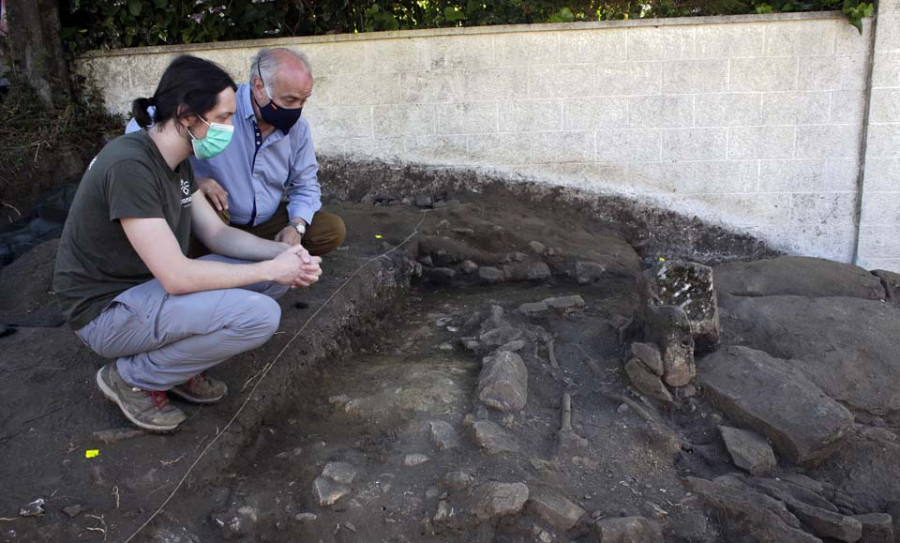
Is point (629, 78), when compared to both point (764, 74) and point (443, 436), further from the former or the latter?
point (443, 436)

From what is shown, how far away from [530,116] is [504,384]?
2.96 meters

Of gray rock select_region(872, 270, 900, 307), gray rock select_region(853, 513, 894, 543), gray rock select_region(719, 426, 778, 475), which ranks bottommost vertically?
gray rock select_region(853, 513, 894, 543)

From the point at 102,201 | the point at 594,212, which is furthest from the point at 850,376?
the point at 102,201

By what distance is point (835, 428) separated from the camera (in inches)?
121

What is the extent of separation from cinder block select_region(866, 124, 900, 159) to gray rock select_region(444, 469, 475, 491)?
169 inches

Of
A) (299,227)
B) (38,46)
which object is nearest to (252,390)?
(299,227)

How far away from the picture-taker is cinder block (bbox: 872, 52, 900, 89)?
5.21 metres

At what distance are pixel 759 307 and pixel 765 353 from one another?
546 millimetres

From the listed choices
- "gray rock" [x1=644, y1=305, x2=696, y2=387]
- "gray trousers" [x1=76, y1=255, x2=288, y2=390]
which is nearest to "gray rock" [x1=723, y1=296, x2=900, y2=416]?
"gray rock" [x1=644, y1=305, x2=696, y2=387]

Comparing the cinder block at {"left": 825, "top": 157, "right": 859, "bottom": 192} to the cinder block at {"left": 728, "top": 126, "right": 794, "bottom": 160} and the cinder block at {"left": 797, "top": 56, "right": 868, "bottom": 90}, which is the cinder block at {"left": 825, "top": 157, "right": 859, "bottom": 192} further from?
the cinder block at {"left": 797, "top": 56, "right": 868, "bottom": 90}

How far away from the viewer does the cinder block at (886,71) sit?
5.21 meters

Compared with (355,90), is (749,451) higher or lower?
lower

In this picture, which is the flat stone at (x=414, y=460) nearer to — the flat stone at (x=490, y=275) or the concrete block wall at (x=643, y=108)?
the flat stone at (x=490, y=275)

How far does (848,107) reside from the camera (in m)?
5.35
